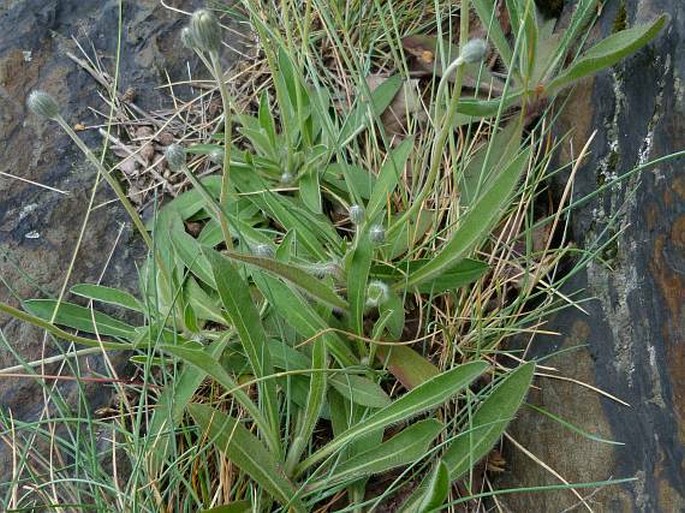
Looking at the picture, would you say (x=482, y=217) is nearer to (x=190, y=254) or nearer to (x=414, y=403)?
(x=414, y=403)

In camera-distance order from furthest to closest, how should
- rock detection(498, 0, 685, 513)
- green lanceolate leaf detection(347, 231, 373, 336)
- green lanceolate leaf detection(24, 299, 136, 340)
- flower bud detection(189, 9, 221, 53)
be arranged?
green lanceolate leaf detection(24, 299, 136, 340) < green lanceolate leaf detection(347, 231, 373, 336) < rock detection(498, 0, 685, 513) < flower bud detection(189, 9, 221, 53)

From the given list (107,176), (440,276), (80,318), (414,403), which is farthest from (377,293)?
(80,318)

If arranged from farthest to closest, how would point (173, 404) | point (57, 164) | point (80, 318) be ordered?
point (57, 164) → point (80, 318) → point (173, 404)

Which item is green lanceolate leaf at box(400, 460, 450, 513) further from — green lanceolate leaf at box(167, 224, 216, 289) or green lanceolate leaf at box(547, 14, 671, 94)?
green lanceolate leaf at box(547, 14, 671, 94)

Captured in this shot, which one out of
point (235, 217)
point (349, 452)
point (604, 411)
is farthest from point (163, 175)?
point (604, 411)

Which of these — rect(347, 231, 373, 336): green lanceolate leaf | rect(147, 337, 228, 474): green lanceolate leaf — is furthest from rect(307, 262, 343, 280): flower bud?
rect(147, 337, 228, 474): green lanceolate leaf

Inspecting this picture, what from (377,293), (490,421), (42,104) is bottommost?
(490,421)

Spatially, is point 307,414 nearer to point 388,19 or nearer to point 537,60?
point 537,60
